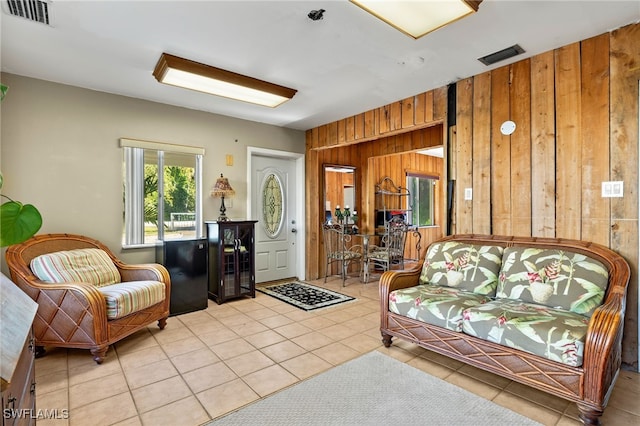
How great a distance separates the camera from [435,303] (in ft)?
8.09

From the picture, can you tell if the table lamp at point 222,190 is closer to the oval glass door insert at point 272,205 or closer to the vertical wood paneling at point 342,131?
the oval glass door insert at point 272,205

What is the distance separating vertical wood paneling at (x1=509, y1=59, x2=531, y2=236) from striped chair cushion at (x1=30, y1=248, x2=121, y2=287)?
3880 mm

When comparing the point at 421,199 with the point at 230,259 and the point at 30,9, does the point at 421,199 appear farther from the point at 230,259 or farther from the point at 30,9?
the point at 30,9

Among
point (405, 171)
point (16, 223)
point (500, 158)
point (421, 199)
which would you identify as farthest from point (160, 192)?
point (421, 199)

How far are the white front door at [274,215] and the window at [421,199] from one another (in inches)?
114

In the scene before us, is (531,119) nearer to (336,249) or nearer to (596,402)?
(596,402)

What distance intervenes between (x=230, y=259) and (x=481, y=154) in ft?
10.5

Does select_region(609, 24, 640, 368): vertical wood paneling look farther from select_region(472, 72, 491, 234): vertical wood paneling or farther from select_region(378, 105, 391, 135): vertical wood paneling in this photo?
select_region(378, 105, 391, 135): vertical wood paneling

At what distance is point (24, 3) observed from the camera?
6.66 ft

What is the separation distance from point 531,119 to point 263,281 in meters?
4.09

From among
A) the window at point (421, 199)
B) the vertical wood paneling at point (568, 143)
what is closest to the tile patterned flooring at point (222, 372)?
the vertical wood paneling at point (568, 143)

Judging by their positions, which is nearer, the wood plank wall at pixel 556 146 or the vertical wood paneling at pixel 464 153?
the wood plank wall at pixel 556 146

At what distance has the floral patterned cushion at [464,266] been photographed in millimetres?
2707

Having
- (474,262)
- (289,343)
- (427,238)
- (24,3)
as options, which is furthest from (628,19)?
(427,238)
